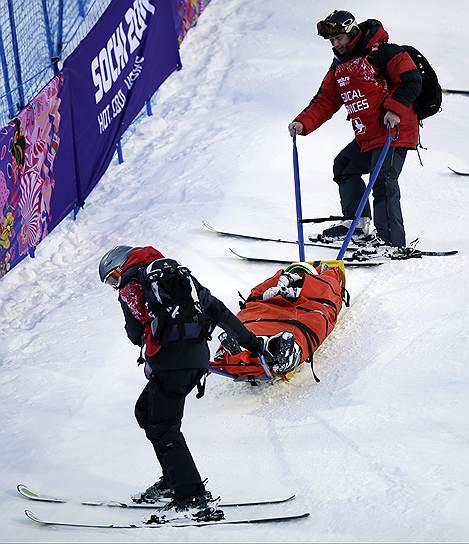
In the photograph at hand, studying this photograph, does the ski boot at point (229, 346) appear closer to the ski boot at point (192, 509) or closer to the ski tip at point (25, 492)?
the ski boot at point (192, 509)

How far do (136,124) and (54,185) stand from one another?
2.32 metres

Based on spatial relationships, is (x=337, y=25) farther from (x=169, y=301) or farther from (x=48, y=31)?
(x=48, y=31)

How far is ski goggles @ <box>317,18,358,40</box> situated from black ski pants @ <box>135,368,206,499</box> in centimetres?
284

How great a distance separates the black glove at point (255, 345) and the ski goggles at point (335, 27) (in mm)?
2410

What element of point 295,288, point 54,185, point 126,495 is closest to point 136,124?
point 54,185

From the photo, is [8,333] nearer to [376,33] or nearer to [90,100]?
[90,100]

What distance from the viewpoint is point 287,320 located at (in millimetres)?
5168

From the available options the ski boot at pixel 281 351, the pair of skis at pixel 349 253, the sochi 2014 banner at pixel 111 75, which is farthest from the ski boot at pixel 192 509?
the sochi 2014 banner at pixel 111 75

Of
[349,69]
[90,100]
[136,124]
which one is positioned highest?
[349,69]

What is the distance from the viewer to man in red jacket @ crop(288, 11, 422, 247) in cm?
616

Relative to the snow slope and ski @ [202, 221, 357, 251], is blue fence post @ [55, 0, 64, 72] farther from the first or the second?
ski @ [202, 221, 357, 251]

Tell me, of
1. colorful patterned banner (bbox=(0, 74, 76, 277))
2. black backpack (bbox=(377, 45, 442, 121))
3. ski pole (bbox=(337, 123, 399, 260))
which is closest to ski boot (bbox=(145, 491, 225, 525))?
ski pole (bbox=(337, 123, 399, 260))

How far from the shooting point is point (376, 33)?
6.18 meters

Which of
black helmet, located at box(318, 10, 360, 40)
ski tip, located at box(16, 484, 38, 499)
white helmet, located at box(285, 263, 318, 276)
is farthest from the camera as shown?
black helmet, located at box(318, 10, 360, 40)
